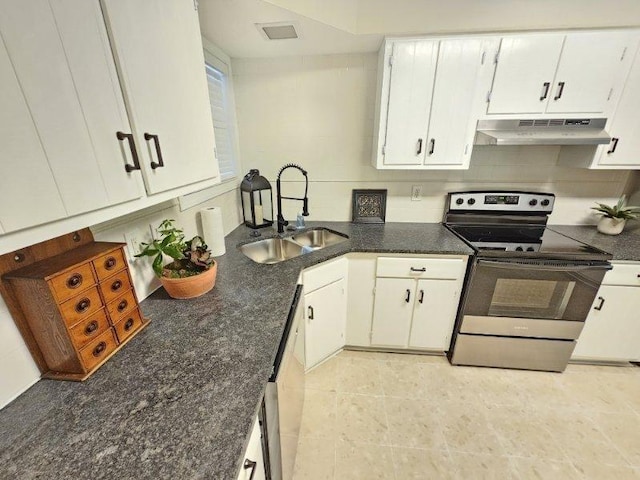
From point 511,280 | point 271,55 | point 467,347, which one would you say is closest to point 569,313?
point 511,280

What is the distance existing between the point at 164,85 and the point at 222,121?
46.5 inches

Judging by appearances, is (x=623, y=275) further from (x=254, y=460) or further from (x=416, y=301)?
(x=254, y=460)

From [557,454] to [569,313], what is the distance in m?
0.83

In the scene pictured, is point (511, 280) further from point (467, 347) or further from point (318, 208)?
point (318, 208)

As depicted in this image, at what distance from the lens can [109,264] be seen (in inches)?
32.8

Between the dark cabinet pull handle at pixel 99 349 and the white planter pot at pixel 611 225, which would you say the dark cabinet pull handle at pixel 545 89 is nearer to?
the white planter pot at pixel 611 225

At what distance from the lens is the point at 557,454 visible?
1.38 m

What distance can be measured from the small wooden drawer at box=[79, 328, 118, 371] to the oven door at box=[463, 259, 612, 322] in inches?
73.8

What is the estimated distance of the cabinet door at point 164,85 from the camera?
710 millimetres

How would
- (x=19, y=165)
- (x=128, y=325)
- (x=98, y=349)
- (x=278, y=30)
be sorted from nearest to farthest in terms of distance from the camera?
(x=19, y=165), (x=98, y=349), (x=128, y=325), (x=278, y=30)

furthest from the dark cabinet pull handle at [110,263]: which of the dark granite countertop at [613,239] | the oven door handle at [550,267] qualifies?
the dark granite countertop at [613,239]

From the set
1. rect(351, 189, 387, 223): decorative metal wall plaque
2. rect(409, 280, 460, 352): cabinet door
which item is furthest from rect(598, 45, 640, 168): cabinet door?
rect(351, 189, 387, 223): decorative metal wall plaque

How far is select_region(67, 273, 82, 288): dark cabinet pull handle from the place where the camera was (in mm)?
708

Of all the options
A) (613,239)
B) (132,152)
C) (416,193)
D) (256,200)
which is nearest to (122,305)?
(132,152)
